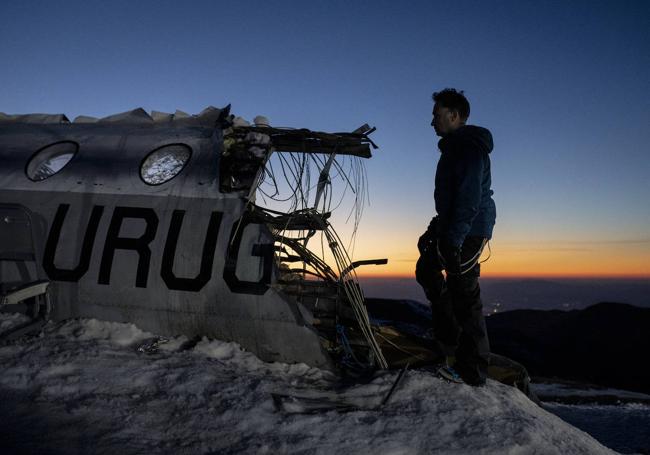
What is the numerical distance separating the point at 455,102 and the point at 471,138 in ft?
1.64

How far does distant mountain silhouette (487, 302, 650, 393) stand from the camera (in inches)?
786

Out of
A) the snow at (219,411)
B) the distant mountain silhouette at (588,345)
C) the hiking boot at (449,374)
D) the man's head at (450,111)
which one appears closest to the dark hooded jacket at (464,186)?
the man's head at (450,111)

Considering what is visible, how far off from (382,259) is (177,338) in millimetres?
2331

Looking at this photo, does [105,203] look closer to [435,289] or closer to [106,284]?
[106,284]

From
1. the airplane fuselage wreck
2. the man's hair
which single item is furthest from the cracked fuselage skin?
the man's hair

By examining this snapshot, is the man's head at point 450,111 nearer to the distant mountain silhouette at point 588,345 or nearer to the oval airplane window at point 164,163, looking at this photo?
the oval airplane window at point 164,163

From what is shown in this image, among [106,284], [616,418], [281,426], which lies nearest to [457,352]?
[281,426]

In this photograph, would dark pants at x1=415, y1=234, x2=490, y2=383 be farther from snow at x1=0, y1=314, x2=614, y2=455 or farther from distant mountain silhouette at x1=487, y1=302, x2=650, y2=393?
distant mountain silhouette at x1=487, y1=302, x2=650, y2=393

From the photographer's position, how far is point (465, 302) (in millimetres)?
3793

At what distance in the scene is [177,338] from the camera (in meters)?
4.34

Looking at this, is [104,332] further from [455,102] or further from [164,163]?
[455,102]

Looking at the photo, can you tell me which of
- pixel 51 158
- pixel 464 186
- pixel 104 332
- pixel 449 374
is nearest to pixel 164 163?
pixel 51 158

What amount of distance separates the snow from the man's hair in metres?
2.54

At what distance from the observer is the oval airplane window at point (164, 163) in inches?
193
